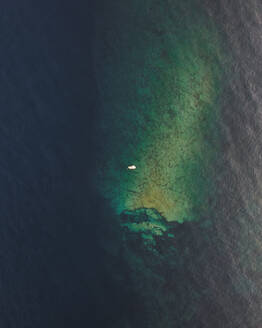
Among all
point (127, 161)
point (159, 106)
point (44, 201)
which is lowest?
point (44, 201)

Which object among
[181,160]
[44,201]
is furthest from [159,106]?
[44,201]

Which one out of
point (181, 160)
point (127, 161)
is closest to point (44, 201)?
point (127, 161)

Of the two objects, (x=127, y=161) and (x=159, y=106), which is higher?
(x=159, y=106)

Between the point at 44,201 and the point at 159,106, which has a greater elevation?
the point at 159,106

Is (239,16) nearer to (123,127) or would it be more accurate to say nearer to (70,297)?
(123,127)

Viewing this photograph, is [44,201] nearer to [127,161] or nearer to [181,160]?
[127,161]

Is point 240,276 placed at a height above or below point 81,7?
below

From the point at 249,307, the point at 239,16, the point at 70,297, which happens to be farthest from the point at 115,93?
the point at 249,307

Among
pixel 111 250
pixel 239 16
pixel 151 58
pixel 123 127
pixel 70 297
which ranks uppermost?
pixel 239 16
